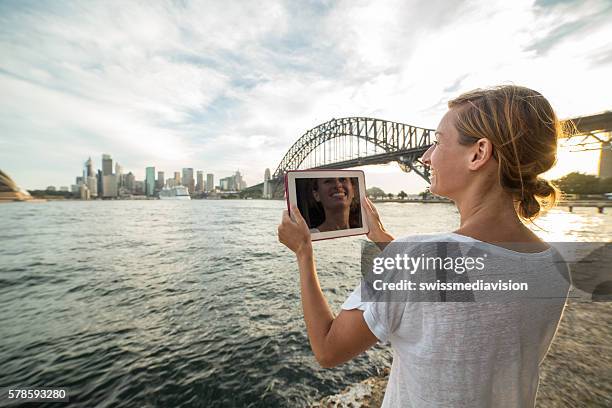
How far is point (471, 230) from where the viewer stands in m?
0.86

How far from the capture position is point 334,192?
4.68ft

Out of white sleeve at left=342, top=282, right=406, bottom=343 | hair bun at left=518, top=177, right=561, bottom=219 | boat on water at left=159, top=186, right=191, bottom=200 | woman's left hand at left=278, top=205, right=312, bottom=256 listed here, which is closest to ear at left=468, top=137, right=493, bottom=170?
hair bun at left=518, top=177, right=561, bottom=219

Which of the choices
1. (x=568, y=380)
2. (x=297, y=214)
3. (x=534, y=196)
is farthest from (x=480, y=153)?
(x=568, y=380)

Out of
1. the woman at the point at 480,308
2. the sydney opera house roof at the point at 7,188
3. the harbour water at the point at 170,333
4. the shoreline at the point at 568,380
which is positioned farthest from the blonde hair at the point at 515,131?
the sydney opera house roof at the point at 7,188

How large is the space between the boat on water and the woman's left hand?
125834 millimetres

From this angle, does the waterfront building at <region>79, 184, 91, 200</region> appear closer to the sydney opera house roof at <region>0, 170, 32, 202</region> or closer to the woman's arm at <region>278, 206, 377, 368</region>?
the sydney opera house roof at <region>0, 170, 32, 202</region>

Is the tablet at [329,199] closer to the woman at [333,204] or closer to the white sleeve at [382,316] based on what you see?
the woman at [333,204]

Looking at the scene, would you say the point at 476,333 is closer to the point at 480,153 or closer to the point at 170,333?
the point at 480,153

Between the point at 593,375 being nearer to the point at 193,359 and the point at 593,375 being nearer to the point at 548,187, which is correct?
the point at 548,187

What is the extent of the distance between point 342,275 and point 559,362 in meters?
5.07

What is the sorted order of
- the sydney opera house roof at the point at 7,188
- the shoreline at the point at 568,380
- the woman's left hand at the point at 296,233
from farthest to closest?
the sydney opera house roof at the point at 7,188 → the shoreline at the point at 568,380 → the woman's left hand at the point at 296,233

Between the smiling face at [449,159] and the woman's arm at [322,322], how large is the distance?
0.59 metres

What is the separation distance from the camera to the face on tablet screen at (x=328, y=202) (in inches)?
52.6

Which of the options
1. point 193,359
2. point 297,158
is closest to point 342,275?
point 193,359
